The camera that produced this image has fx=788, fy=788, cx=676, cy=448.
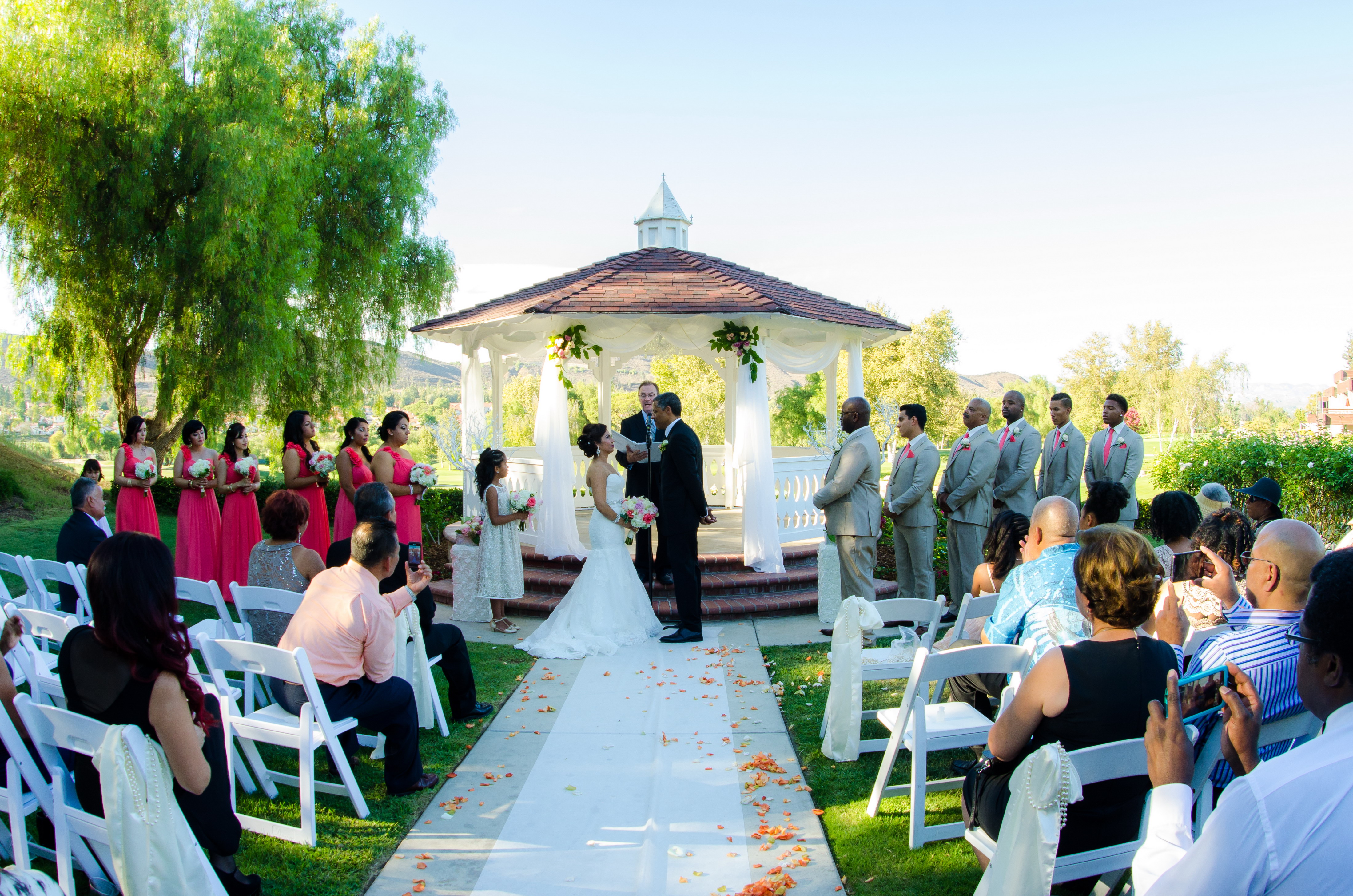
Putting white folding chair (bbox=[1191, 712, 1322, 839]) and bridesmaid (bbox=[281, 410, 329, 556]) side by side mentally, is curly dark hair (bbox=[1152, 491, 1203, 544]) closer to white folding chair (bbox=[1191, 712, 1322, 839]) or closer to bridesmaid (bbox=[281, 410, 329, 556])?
white folding chair (bbox=[1191, 712, 1322, 839])

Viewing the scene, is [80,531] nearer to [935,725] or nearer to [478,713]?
[478,713]

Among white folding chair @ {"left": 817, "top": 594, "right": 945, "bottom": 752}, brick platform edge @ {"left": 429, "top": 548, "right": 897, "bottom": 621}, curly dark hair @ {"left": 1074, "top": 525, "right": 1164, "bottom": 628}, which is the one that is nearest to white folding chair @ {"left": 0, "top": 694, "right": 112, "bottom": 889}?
white folding chair @ {"left": 817, "top": 594, "right": 945, "bottom": 752}

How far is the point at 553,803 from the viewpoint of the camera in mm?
4094

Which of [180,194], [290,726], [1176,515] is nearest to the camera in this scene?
[290,726]

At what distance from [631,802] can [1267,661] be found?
2.90m

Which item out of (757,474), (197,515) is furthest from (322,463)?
(757,474)

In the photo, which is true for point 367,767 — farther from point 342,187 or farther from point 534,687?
point 342,187

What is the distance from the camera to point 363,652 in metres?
4.02

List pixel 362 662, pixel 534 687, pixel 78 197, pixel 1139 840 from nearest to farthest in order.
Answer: pixel 1139 840, pixel 362 662, pixel 534 687, pixel 78 197

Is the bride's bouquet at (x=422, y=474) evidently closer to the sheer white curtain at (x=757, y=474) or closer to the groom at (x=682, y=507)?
the groom at (x=682, y=507)

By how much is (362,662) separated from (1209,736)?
3.65 meters

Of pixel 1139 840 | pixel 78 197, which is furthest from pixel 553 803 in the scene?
pixel 78 197

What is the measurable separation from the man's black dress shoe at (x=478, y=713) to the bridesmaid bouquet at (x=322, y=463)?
11.4 ft

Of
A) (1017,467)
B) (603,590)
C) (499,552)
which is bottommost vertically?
(603,590)
